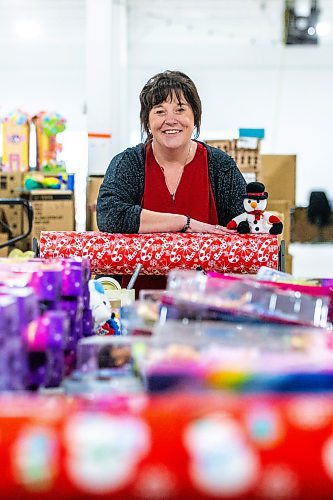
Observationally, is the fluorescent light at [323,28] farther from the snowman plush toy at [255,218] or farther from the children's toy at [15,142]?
the snowman plush toy at [255,218]

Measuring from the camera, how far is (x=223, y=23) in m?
13.1

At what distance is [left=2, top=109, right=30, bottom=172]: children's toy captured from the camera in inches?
316

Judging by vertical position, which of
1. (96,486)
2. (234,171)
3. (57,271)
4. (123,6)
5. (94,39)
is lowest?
(96,486)

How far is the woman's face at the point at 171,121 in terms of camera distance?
97.1 inches

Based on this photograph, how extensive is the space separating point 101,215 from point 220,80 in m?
13.0

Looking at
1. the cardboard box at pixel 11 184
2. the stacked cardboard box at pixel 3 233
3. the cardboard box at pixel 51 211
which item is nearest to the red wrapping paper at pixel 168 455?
the stacked cardboard box at pixel 3 233

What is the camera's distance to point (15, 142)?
813 centimetres

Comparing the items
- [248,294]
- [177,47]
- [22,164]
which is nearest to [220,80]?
[177,47]

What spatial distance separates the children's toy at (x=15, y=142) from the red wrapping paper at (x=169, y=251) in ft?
20.2

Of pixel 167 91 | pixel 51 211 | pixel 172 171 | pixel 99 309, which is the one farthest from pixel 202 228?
pixel 51 211

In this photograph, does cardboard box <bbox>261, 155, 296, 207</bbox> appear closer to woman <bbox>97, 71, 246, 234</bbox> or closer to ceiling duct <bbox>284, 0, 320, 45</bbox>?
ceiling duct <bbox>284, 0, 320, 45</bbox>

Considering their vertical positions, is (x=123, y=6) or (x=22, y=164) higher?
(x=123, y=6)

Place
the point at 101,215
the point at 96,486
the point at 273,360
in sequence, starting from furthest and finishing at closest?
1. the point at 101,215
2. the point at 273,360
3. the point at 96,486

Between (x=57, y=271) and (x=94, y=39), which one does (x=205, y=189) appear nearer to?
(x=57, y=271)
